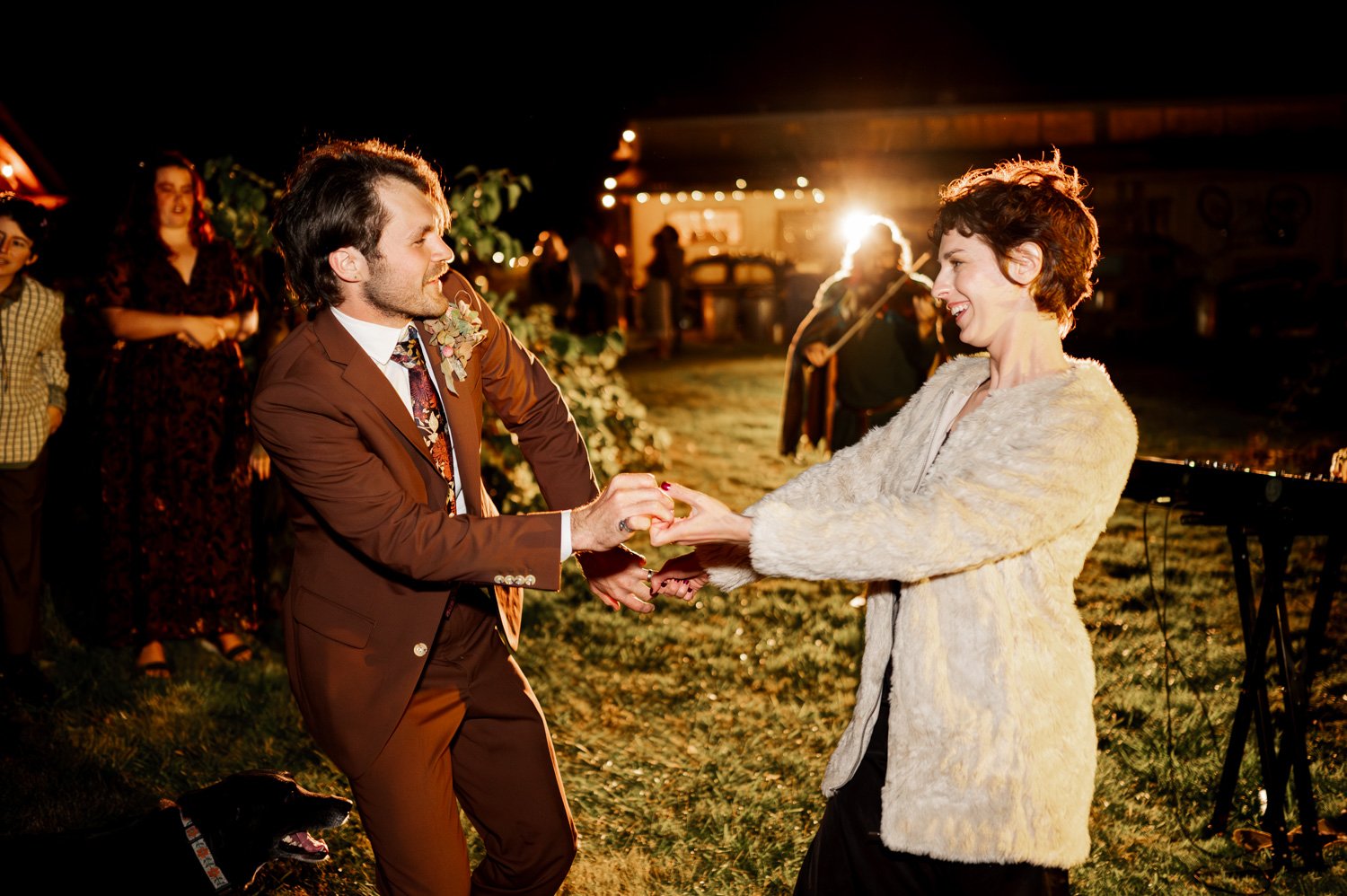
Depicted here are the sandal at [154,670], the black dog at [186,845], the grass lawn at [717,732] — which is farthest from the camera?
the sandal at [154,670]

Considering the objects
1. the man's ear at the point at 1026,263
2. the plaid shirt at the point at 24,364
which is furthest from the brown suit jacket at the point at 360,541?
the plaid shirt at the point at 24,364

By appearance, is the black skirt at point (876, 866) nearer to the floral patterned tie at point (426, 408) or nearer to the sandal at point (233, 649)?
the floral patterned tie at point (426, 408)

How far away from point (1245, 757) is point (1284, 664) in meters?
1.06

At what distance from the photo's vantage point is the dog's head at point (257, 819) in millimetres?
3023

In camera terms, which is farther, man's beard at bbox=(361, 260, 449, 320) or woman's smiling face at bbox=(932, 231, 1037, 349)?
man's beard at bbox=(361, 260, 449, 320)

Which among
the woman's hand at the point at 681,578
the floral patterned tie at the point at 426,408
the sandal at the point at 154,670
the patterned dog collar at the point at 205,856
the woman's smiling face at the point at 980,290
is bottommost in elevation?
the sandal at the point at 154,670

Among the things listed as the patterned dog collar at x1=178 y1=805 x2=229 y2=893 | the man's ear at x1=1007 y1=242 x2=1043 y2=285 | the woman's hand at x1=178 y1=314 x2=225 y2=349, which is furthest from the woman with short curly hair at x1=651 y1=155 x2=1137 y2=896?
the woman's hand at x1=178 y1=314 x2=225 y2=349

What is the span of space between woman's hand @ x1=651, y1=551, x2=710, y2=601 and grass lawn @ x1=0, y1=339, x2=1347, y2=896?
4.06 ft

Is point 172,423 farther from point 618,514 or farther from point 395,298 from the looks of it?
point 618,514

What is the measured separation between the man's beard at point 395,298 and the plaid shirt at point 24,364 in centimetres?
329

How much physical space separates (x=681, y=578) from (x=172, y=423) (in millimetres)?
3368

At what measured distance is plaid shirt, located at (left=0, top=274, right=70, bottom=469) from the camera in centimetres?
502

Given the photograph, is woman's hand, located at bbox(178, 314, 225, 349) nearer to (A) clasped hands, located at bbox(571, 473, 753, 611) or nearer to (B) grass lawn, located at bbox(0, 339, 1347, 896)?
(B) grass lawn, located at bbox(0, 339, 1347, 896)

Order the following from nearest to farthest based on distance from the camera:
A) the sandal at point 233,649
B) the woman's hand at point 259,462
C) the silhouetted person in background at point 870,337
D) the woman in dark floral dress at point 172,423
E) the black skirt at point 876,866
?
the black skirt at point 876,866, the woman in dark floral dress at point 172,423, the sandal at point 233,649, the woman's hand at point 259,462, the silhouetted person in background at point 870,337
